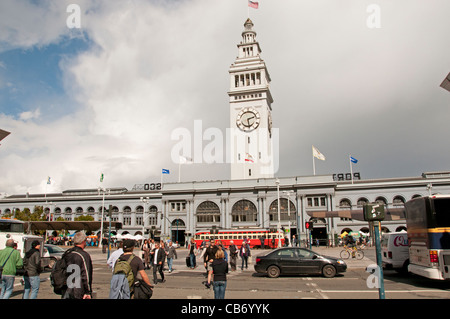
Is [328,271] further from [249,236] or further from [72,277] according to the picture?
[249,236]

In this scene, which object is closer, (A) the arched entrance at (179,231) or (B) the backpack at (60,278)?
(B) the backpack at (60,278)

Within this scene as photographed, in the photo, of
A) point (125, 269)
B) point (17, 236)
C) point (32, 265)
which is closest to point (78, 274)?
point (125, 269)

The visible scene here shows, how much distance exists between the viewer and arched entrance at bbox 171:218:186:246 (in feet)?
220

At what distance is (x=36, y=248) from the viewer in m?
10.1

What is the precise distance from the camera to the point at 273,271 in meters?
18.0

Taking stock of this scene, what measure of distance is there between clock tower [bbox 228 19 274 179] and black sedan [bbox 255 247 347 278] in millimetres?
48992

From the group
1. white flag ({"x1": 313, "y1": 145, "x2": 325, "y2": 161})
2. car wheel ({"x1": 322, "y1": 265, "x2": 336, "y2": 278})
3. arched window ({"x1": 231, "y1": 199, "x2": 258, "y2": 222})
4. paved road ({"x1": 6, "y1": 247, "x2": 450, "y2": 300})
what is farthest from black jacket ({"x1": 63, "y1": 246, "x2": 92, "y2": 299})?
arched window ({"x1": 231, "y1": 199, "x2": 258, "y2": 222})

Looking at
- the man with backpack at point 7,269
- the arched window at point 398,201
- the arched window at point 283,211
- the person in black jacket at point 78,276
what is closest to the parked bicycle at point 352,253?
the man with backpack at point 7,269

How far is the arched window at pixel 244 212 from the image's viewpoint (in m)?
63.2

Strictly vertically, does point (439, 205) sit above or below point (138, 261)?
above

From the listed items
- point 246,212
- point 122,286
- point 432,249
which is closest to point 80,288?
point 122,286

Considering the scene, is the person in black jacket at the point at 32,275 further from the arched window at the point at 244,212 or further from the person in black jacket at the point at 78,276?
the arched window at the point at 244,212
